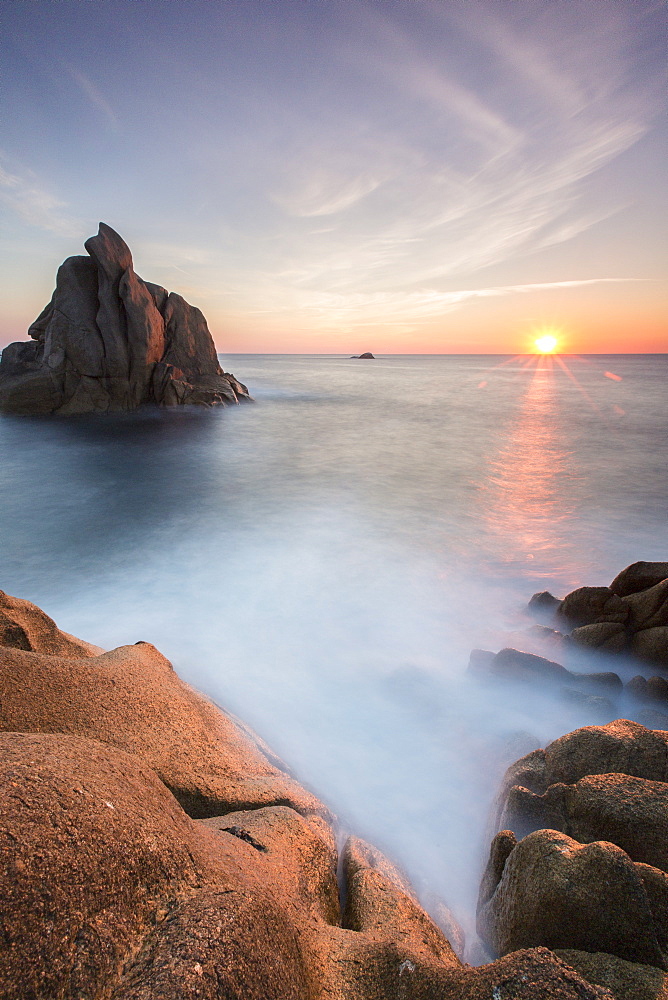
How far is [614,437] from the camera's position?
894 inches

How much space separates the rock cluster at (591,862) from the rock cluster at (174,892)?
0.10 feet

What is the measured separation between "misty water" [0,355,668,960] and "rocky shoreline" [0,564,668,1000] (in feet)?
3.58

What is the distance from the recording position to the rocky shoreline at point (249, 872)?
1.48m

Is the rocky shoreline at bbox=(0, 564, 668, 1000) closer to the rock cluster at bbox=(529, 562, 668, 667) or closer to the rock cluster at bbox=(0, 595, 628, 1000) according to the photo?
the rock cluster at bbox=(0, 595, 628, 1000)

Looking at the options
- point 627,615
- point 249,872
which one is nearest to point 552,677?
Result: point 627,615

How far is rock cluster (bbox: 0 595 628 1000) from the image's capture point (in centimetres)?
143

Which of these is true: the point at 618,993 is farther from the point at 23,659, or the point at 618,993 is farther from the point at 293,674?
the point at 293,674

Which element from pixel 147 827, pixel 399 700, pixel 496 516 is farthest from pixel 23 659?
pixel 496 516

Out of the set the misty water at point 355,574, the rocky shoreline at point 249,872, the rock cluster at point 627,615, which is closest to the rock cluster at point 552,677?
the misty water at point 355,574

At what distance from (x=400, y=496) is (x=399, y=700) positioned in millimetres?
8953

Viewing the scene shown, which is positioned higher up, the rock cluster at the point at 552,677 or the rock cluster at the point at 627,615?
the rock cluster at the point at 627,615

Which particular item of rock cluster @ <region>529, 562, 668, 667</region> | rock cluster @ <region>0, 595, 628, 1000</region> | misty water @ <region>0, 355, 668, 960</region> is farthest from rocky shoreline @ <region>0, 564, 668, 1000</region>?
rock cluster @ <region>529, 562, 668, 667</region>

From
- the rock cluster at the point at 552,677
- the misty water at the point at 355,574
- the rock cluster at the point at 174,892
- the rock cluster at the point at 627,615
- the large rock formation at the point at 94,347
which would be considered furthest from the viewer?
the large rock formation at the point at 94,347

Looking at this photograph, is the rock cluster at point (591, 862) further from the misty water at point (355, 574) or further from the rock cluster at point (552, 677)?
the rock cluster at point (552, 677)
